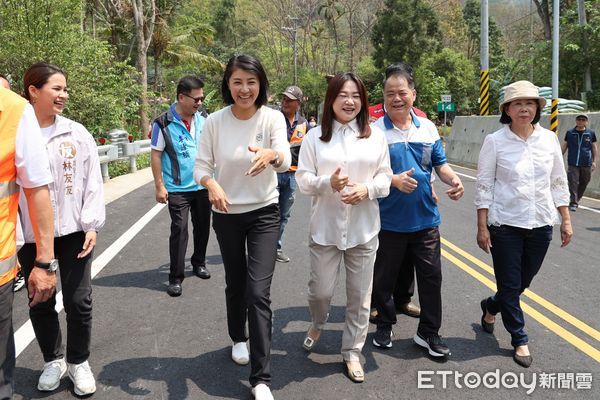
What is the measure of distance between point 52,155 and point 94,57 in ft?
42.6

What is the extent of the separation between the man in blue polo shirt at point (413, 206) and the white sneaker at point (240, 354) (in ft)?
3.38

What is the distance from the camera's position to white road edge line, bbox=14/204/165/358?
4238 mm

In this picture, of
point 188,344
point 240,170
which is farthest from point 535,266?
point 188,344

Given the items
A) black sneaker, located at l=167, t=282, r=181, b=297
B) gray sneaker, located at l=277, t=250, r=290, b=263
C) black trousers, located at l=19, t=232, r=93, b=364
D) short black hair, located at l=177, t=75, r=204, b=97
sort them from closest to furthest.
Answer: black trousers, located at l=19, t=232, r=93, b=364 → black sneaker, located at l=167, t=282, r=181, b=297 → short black hair, located at l=177, t=75, r=204, b=97 → gray sneaker, located at l=277, t=250, r=290, b=263

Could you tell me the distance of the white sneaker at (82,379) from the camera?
3.43 meters

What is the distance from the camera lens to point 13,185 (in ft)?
7.93

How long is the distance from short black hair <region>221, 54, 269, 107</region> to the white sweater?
2.6 inches

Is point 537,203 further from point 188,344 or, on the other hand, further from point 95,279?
point 95,279

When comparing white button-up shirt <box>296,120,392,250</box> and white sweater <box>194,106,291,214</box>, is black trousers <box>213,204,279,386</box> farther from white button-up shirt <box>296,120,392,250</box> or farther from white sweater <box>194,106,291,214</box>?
white button-up shirt <box>296,120,392,250</box>

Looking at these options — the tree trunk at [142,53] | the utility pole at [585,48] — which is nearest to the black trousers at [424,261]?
the tree trunk at [142,53]

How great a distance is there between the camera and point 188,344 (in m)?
4.23

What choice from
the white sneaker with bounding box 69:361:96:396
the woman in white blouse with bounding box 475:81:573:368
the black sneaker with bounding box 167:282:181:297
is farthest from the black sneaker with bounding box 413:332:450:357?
the black sneaker with bounding box 167:282:181:297

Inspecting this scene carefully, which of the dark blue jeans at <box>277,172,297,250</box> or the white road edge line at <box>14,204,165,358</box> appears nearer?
the white road edge line at <box>14,204,165,358</box>

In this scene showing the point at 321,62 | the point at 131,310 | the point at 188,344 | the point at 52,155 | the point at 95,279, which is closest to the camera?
the point at 52,155
